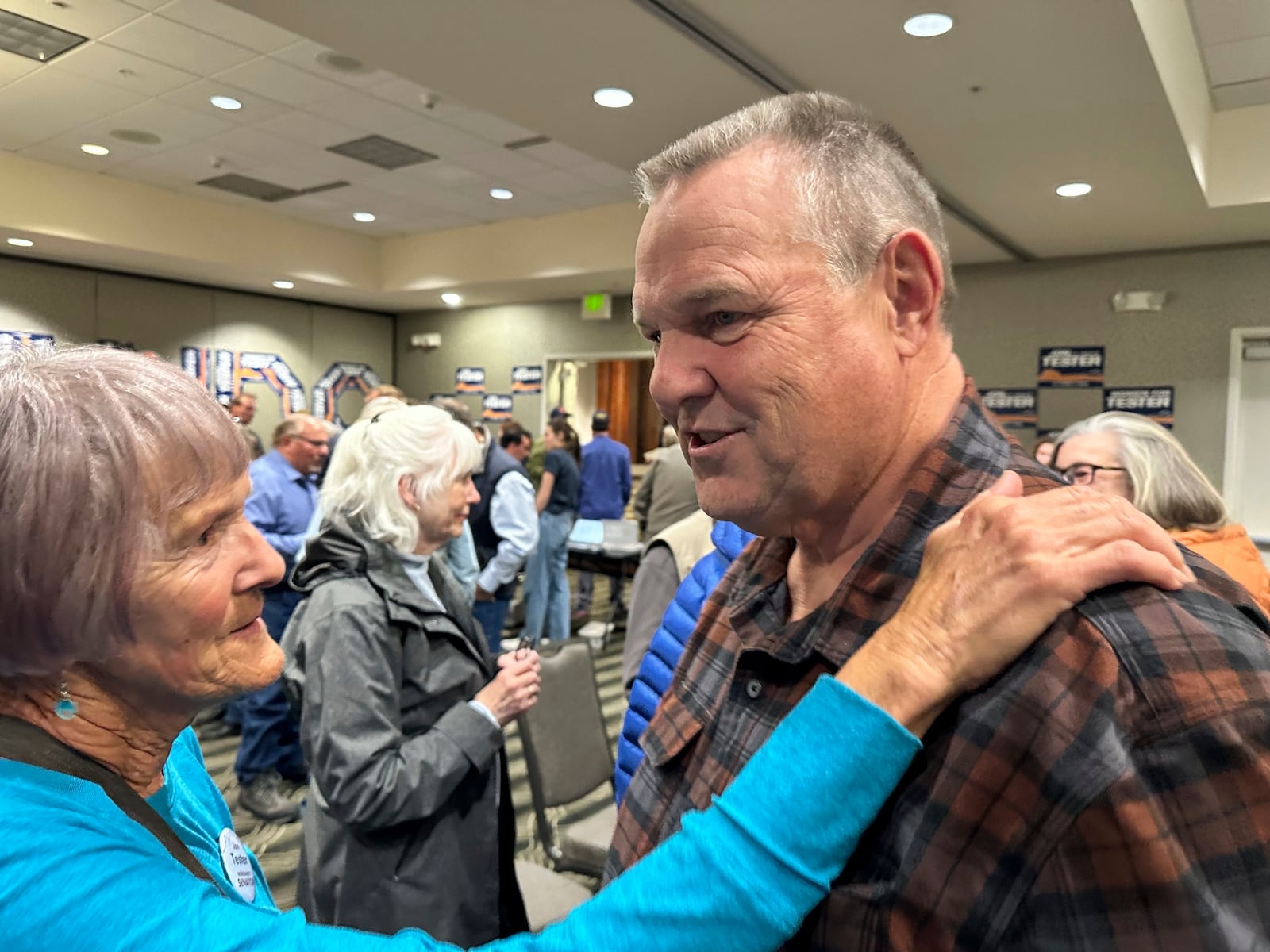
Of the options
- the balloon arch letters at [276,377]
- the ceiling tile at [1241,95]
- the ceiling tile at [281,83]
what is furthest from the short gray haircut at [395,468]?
the balloon arch letters at [276,377]

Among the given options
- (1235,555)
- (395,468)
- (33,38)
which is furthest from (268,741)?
(33,38)

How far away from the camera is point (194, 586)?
0.86 m

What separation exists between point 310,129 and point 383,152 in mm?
627

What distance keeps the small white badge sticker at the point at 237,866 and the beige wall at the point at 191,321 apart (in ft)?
24.4

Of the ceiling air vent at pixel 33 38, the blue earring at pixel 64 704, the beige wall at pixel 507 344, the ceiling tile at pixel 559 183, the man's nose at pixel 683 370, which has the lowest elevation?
the blue earring at pixel 64 704

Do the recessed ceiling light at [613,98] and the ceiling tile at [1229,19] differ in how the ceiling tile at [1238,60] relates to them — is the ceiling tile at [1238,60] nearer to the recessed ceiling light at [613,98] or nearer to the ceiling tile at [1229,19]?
the ceiling tile at [1229,19]

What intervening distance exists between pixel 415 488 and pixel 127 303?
8.55 meters

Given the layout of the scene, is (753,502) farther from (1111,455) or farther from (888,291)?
(1111,455)

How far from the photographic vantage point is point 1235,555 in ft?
7.87

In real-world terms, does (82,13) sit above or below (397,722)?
above

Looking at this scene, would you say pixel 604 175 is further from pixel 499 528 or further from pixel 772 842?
pixel 772 842

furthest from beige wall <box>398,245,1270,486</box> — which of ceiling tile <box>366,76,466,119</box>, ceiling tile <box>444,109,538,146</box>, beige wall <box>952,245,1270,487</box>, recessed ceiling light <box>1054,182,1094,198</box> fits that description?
ceiling tile <box>366,76,466,119</box>

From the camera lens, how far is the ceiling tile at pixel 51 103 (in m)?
5.25

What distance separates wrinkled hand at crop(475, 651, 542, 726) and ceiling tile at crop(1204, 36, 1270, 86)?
4893mm
